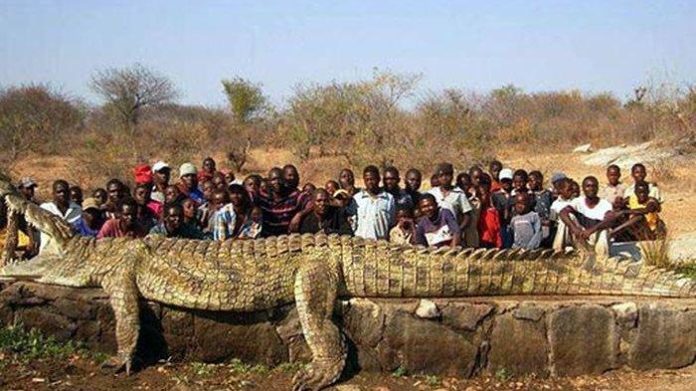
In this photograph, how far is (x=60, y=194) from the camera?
699cm

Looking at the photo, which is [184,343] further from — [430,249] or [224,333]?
[430,249]

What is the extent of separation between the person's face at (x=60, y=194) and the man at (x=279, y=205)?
69.4 inches

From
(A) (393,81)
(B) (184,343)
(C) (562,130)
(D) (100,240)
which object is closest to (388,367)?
(B) (184,343)

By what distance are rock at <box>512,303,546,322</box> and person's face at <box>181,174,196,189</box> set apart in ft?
12.3

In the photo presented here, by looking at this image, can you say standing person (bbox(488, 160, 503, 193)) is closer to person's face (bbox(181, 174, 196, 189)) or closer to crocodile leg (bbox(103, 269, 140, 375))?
person's face (bbox(181, 174, 196, 189))

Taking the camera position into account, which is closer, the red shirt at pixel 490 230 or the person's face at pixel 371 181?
the person's face at pixel 371 181

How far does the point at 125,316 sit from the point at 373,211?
2573 millimetres

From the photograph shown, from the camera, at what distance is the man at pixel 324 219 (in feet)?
22.0


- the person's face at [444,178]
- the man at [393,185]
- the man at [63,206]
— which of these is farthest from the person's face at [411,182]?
the man at [63,206]

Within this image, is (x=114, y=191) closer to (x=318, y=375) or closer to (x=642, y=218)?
(x=318, y=375)

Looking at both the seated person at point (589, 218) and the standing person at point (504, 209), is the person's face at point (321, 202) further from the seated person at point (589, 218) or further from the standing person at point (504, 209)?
the seated person at point (589, 218)

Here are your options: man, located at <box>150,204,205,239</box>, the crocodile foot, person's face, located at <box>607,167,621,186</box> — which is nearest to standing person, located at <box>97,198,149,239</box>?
man, located at <box>150,204,205,239</box>

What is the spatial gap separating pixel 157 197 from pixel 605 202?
4482 mm

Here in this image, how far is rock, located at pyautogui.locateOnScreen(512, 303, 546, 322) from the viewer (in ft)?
17.3
